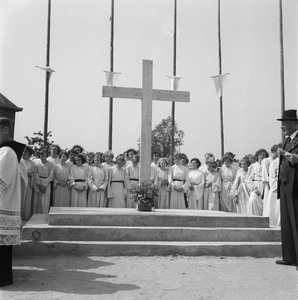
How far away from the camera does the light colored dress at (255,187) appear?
9977 mm

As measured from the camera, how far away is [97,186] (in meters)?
10.4

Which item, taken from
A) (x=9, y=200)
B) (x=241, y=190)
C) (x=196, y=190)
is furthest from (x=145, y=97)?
(x=9, y=200)

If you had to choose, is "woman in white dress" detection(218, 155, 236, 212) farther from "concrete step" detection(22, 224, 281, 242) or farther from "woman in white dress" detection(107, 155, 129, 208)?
"concrete step" detection(22, 224, 281, 242)

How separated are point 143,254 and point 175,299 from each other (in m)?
2.41

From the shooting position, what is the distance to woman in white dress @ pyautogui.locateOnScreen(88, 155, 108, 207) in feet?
34.2

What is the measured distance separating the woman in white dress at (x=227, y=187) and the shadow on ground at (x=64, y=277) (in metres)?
6.00

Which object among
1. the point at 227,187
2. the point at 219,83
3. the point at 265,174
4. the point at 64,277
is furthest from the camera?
the point at 219,83

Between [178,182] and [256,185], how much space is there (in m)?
2.13

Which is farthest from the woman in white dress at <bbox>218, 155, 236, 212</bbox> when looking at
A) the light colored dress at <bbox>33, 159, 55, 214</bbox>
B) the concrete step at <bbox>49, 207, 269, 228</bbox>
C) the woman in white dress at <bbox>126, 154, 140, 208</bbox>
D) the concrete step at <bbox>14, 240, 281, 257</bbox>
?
the light colored dress at <bbox>33, 159, 55, 214</bbox>

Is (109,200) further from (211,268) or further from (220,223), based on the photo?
(211,268)

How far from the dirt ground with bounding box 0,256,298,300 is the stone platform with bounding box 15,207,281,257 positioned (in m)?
0.20

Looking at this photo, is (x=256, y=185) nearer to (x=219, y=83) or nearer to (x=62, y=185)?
(x=62, y=185)

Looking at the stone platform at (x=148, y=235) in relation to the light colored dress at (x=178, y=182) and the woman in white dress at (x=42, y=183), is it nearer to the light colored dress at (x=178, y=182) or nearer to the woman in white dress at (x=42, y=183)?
the woman in white dress at (x=42, y=183)

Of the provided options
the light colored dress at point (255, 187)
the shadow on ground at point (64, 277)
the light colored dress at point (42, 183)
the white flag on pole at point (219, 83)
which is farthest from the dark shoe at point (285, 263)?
the white flag on pole at point (219, 83)
